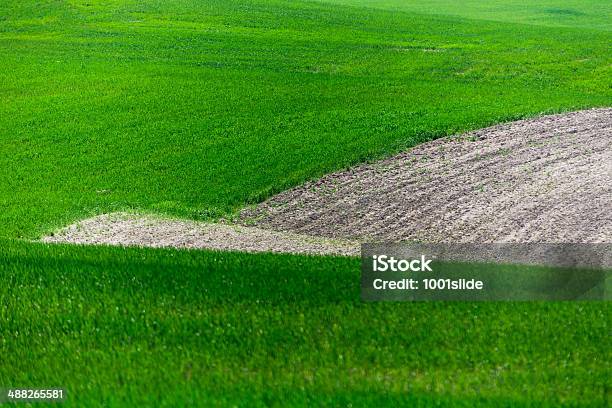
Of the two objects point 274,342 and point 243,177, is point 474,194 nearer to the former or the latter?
point 243,177

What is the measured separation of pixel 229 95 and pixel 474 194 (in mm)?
12564

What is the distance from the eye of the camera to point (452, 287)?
33.9ft

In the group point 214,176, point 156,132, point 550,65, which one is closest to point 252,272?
point 214,176

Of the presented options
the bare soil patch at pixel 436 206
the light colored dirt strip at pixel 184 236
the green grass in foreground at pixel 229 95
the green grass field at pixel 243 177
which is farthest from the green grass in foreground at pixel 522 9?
the light colored dirt strip at pixel 184 236

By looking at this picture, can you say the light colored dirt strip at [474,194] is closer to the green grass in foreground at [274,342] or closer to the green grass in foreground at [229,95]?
→ the green grass in foreground at [229,95]

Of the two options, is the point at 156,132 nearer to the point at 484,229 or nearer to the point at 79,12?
the point at 484,229

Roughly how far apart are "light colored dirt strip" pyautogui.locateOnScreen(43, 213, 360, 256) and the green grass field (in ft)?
2.57

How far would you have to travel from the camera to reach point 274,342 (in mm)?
8453

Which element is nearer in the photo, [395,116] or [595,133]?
[595,133]

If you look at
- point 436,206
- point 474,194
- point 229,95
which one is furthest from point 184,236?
point 229,95

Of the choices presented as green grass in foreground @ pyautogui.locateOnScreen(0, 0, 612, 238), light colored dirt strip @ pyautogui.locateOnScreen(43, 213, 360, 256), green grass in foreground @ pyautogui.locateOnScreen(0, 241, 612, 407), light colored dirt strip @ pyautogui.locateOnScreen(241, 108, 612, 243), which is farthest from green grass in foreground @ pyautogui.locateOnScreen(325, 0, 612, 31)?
green grass in foreground @ pyautogui.locateOnScreen(0, 241, 612, 407)

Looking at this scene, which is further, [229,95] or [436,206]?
[229,95]

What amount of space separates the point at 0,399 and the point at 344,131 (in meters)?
17.1

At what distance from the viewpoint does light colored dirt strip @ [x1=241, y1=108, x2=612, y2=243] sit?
16969 mm
